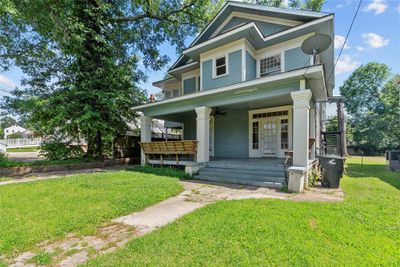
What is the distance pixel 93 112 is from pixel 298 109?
9.47 meters

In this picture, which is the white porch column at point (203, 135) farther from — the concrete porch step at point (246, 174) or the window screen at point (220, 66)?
the window screen at point (220, 66)

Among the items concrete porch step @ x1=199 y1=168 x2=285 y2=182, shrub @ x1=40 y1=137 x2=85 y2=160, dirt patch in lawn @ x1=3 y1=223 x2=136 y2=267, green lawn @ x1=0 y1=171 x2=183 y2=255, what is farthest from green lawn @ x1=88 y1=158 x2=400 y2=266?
shrub @ x1=40 y1=137 x2=85 y2=160

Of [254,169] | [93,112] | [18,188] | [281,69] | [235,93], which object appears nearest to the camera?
[18,188]

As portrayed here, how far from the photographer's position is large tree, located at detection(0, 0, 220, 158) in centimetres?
1030

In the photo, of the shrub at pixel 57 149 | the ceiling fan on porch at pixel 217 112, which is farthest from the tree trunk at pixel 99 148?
the ceiling fan on porch at pixel 217 112

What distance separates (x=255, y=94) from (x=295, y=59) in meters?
3.22

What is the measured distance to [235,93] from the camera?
8.20m

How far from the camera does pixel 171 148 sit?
9695 mm

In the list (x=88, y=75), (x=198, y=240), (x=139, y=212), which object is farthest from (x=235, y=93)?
(x=88, y=75)

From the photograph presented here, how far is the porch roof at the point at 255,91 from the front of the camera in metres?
6.55

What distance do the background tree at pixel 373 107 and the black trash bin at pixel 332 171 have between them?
94.0 feet

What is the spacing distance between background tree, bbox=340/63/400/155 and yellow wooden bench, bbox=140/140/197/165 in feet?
100

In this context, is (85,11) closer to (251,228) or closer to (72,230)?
(72,230)

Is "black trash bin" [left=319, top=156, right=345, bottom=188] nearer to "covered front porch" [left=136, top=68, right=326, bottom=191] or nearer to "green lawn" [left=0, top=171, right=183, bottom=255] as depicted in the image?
"covered front porch" [left=136, top=68, right=326, bottom=191]
